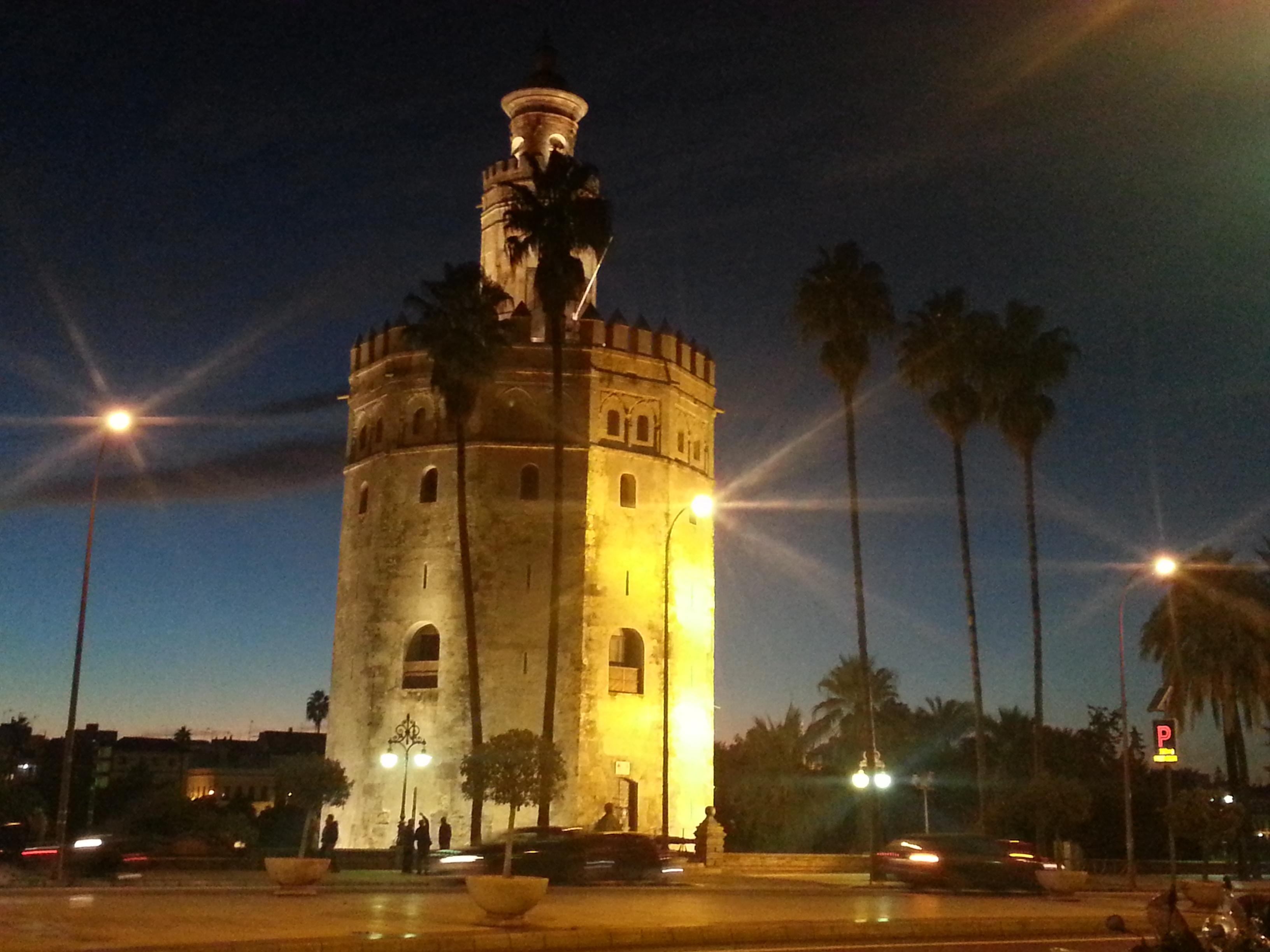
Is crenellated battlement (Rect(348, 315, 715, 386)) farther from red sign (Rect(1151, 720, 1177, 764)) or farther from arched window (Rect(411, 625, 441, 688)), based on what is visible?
red sign (Rect(1151, 720, 1177, 764))

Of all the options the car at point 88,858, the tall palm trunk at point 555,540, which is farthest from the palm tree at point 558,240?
the car at point 88,858

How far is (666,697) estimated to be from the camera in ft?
110

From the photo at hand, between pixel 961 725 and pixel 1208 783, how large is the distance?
1029 inches

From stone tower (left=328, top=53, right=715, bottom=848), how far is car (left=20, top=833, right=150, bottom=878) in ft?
43.6

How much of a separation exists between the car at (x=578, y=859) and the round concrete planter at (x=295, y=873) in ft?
16.8

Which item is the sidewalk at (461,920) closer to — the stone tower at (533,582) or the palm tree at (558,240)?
the palm tree at (558,240)

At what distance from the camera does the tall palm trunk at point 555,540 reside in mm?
34531

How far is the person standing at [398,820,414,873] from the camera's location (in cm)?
2959

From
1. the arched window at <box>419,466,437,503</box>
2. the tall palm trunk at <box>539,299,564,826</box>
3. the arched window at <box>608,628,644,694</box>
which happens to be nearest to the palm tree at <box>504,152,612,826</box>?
the tall palm trunk at <box>539,299,564,826</box>

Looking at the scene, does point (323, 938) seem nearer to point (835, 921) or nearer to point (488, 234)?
point (835, 921)

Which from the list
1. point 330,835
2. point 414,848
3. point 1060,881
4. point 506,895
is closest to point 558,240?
point 414,848

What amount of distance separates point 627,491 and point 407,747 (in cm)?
1012

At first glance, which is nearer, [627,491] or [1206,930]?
[1206,930]

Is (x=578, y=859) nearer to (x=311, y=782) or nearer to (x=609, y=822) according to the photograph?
(x=609, y=822)
